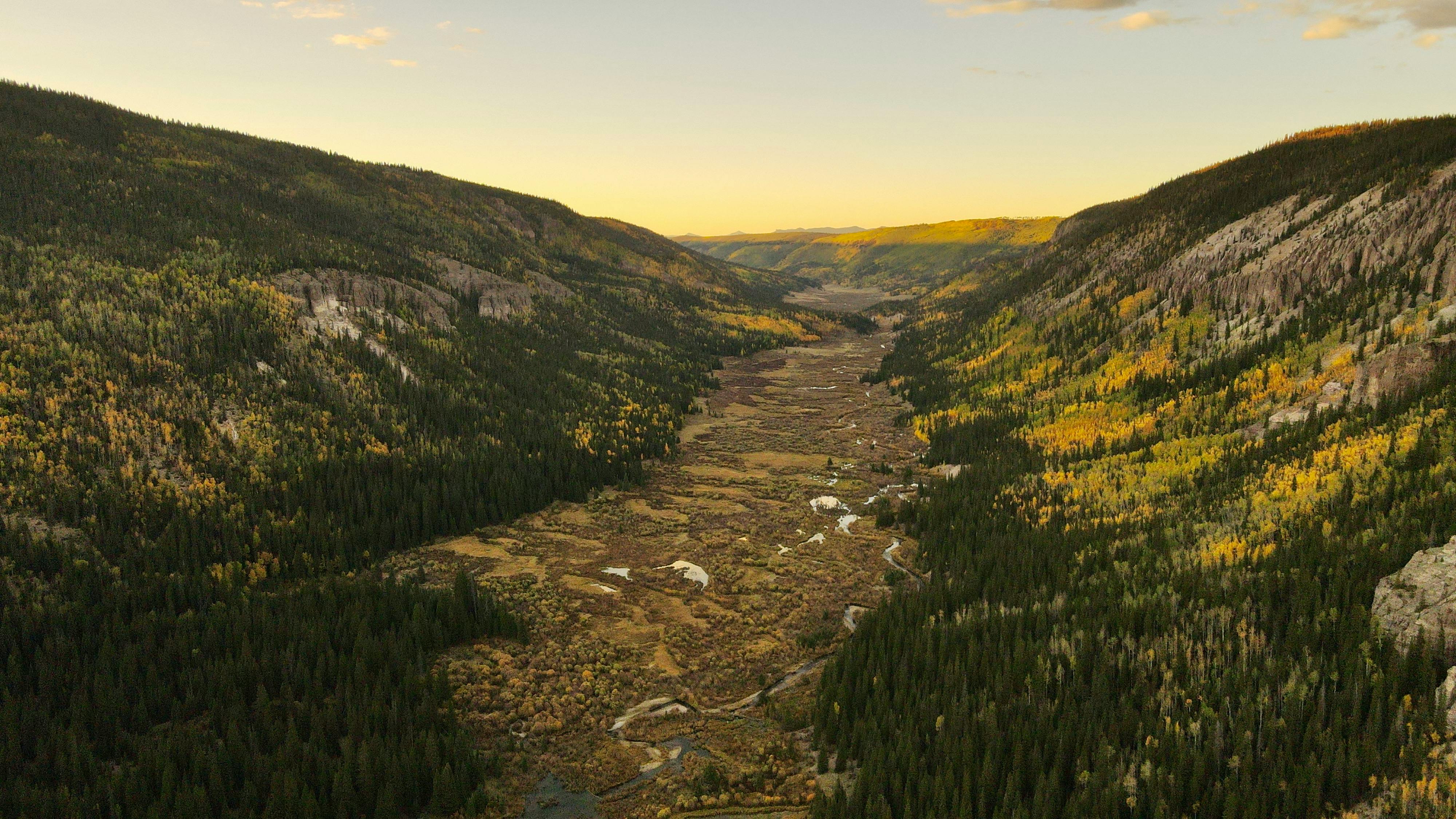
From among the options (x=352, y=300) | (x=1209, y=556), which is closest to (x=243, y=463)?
(x=352, y=300)

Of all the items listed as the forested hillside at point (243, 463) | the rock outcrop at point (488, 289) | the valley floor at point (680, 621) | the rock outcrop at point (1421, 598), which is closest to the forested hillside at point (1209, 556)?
the rock outcrop at point (1421, 598)

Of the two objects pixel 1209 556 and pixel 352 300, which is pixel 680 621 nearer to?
pixel 1209 556

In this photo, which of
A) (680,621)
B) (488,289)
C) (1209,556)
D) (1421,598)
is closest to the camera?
(1421,598)

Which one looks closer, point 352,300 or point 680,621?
point 680,621

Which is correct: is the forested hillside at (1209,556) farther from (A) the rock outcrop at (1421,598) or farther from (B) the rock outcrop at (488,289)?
(B) the rock outcrop at (488,289)

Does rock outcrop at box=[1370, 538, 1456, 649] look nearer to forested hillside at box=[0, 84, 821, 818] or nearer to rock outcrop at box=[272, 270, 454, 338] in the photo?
forested hillside at box=[0, 84, 821, 818]

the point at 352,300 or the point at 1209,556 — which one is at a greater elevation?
the point at 352,300

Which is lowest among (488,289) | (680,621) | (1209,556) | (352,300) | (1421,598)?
(680,621)

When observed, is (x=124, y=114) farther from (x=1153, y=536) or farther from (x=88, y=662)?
(x=1153, y=536)
